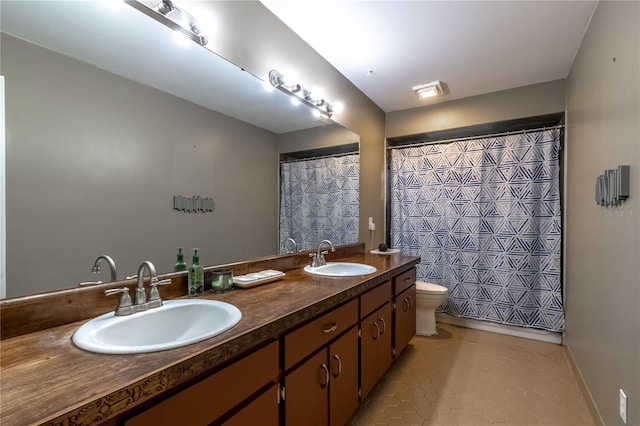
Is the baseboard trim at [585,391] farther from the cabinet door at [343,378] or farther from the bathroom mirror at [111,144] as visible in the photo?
the bathroom mirror at [111,144]

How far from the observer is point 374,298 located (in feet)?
6.15

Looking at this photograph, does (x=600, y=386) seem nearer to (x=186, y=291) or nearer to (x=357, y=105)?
(x=186, y=291)

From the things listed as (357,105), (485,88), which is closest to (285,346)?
(357,105)

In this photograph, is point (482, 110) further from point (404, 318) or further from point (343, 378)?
point (343, 378)

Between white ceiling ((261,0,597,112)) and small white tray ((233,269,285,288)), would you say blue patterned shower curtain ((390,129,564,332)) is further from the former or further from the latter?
small white tray ((233,269,285,288))

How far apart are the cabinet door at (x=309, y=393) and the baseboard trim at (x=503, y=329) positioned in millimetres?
2351

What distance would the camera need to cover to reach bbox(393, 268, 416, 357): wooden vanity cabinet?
87.0 inches

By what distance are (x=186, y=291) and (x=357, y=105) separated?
237cm

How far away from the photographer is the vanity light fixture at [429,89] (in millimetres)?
2818

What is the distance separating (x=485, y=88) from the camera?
2.93 metres

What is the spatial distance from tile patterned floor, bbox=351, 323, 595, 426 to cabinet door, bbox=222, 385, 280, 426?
0.91 metres

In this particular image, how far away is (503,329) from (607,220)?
1850 millimetres

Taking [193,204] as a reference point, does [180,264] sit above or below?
below

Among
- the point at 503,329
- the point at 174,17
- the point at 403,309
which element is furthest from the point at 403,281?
the point at 174,17
